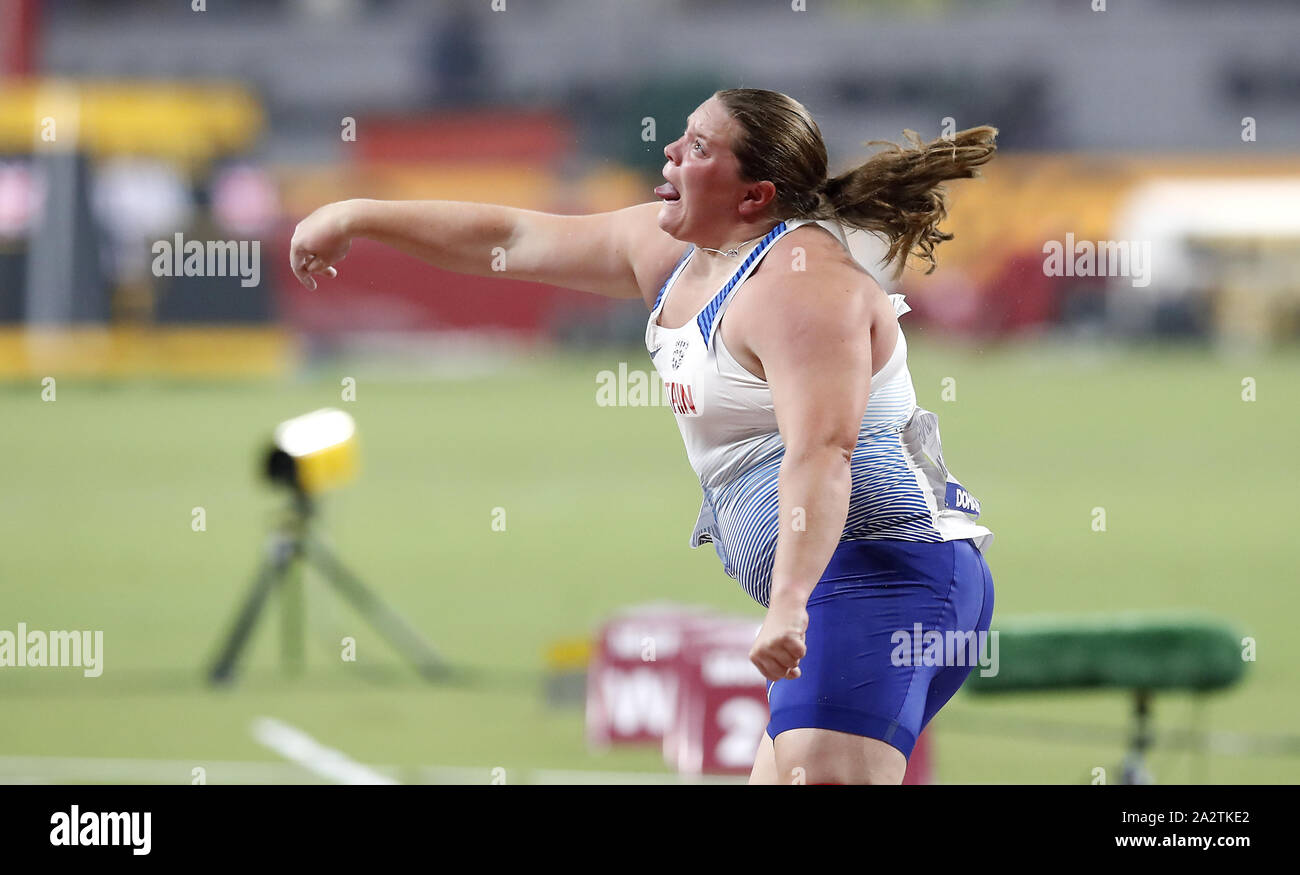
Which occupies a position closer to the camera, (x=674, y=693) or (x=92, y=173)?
(x=674, y=693)

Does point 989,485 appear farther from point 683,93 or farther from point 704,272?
point 683,93

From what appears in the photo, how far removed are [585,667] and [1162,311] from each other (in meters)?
31.3

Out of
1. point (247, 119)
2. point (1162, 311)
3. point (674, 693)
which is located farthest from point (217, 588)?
point (1162, 311)

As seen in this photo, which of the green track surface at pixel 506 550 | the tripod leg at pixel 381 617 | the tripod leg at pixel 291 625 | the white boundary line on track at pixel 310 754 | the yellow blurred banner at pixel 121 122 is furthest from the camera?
the yellow blurred banner at pixel 121 122

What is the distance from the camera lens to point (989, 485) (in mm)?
17109

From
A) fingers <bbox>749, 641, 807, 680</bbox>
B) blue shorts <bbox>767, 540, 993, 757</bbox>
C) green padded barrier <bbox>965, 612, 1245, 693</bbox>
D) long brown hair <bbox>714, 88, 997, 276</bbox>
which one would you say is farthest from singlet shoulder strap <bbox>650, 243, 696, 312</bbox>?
green padded barrier <bbox>965, 612, 1245, 693</bbox>

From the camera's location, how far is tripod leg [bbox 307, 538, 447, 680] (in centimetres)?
895

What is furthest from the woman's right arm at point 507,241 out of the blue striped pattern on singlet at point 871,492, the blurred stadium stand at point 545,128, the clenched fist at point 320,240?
the blurred stadium stand at point 545,128

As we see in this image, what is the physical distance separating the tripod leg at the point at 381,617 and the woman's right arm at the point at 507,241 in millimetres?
4637

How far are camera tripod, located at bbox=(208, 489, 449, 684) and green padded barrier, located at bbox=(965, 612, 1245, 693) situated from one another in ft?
12.7

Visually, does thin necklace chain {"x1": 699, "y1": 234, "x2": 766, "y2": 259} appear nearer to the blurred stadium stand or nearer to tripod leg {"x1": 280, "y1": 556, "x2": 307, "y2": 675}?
tripod leg {"x1": 280, "y1": 556, "x2": 307, "y2": 675}

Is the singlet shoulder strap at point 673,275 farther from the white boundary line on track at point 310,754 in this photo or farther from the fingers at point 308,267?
the white boundary line on track at point 310,754

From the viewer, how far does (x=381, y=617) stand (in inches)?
375

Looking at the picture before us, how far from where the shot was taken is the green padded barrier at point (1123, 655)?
5824 millimetres
